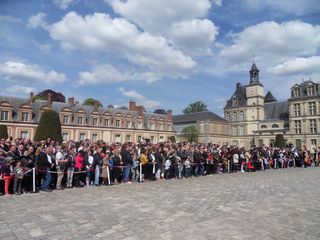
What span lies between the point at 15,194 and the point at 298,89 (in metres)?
60.1

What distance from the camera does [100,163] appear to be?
12398 mm

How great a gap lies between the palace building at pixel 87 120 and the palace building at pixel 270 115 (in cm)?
2236

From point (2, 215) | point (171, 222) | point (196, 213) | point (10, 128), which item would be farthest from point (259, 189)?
point (10, 128)

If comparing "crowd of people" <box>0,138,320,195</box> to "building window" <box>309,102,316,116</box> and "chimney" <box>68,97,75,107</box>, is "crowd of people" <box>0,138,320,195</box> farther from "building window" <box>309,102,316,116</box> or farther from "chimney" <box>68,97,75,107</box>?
"building window" <box>309,102,316,116</box>

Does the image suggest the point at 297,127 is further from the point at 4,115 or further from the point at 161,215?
the point at 161,215

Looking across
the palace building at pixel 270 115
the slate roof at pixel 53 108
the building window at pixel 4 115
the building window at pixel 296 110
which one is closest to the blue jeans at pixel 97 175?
the building window at pixel 4 115

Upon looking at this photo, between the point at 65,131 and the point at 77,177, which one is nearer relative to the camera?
the point at 77,177

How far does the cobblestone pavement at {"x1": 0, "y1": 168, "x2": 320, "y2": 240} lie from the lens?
5.50 meters

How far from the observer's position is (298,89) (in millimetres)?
58281

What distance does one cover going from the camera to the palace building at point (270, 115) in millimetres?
55938

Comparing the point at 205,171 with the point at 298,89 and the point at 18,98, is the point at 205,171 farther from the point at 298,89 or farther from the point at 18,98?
the point at 298,89

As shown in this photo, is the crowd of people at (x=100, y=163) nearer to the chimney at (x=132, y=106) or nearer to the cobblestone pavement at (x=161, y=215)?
the cobblestone pavement at (x=161, y=215)

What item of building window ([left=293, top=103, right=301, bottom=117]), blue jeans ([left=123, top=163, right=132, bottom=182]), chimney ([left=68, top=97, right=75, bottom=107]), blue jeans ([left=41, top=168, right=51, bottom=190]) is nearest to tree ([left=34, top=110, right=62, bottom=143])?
chimney ([left=68, top=97, right=75, bottom=107])

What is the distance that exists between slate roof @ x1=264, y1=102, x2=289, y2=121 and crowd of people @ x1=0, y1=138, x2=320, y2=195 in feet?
158
